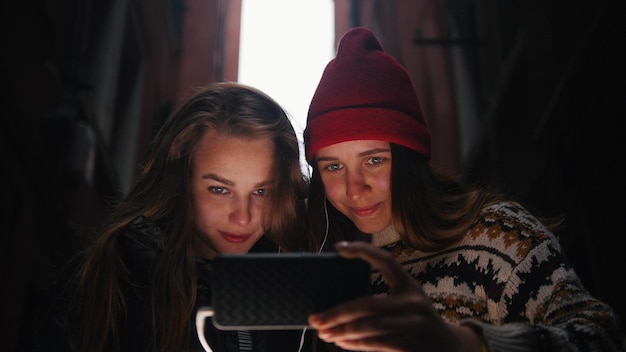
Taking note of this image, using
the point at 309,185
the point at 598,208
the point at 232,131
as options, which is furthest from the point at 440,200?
the point at 598,208

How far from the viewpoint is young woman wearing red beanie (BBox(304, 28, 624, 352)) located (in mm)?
1222

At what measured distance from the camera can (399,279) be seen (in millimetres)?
1225

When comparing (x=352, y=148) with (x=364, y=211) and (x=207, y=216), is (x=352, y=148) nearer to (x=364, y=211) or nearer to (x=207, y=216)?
(x=364, y=211)

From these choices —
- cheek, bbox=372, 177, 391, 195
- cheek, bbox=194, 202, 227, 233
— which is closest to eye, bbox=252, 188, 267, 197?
cheek, bbox=194, 202, 227, 233

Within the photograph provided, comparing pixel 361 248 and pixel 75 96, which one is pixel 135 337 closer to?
pixel 361 248

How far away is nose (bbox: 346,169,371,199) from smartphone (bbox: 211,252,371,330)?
90cm

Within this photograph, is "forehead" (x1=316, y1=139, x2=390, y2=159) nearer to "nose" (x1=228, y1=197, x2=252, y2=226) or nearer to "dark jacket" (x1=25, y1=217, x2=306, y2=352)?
"nose" (x1=228, y1=197, x2=252, y2=226)

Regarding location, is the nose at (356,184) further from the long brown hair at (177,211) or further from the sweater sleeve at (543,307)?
the sweater sleeve at (543,307)

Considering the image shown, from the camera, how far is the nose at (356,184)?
222cm

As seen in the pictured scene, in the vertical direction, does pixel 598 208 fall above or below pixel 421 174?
below

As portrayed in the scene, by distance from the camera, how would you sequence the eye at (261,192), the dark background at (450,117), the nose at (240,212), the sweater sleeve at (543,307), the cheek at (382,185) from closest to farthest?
the sweater sleeve at (543,307) < the nose at (240,212) < the eye at (261,192) < the cheek at (382,185) < the dark background at (450,117)

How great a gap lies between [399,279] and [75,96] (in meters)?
5.54

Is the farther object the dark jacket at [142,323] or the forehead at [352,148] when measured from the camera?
the forehead at [352,148]

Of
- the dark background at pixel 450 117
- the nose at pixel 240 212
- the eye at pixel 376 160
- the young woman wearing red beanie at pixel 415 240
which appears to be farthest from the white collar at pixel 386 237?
the dark background at pixel 450 117
